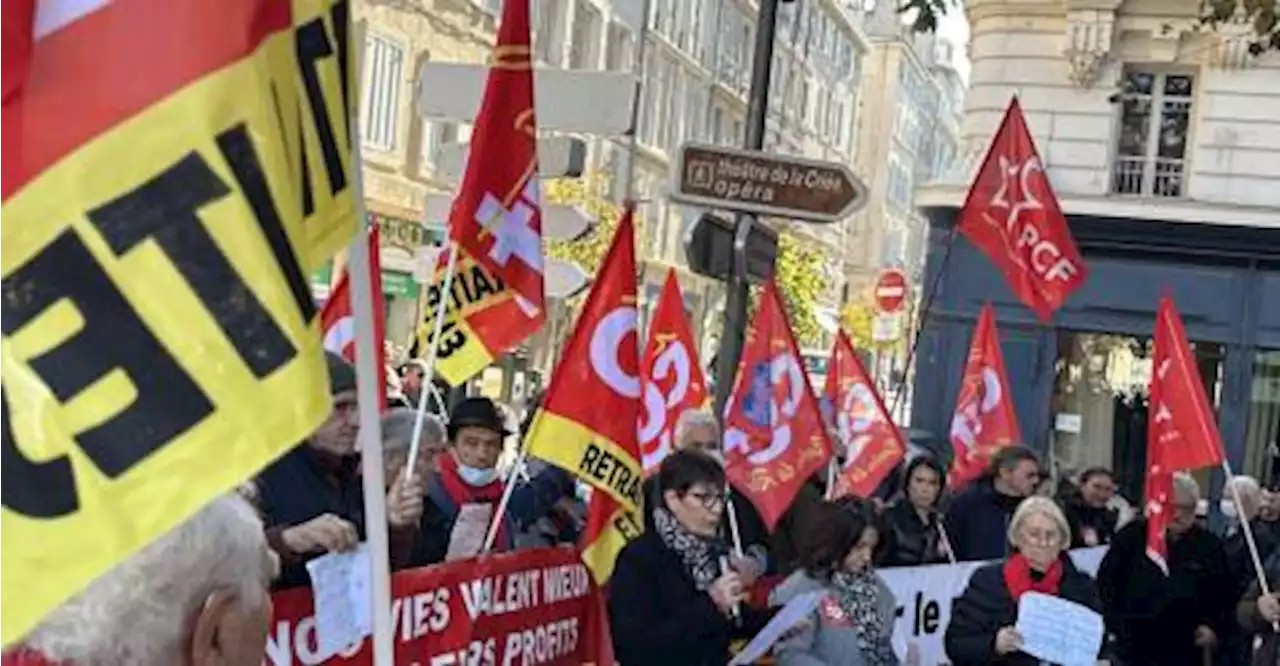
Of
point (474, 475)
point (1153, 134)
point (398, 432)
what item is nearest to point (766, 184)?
point (474, 475)

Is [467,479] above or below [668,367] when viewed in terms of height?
below

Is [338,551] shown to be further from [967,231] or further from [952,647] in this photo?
[967,231]

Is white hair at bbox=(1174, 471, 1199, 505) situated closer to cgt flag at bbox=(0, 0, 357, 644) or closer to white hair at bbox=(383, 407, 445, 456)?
white hair at bbox=(383, 407, 445, 456)

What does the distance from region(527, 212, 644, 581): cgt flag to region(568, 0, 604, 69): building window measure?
43.2 metres

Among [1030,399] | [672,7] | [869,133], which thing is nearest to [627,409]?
[1030,399]

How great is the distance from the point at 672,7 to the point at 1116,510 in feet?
157

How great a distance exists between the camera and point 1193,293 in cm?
2139

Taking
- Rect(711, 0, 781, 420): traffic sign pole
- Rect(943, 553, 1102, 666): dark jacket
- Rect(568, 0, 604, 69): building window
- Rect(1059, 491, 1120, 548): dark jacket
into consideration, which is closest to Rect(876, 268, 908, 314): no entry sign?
Rect(1059, 491, 1120, 548): dark jacket

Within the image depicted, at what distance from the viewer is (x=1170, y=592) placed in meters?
9.36

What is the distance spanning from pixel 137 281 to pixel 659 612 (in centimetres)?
385

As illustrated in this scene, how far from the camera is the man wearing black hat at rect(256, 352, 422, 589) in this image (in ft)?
15.8

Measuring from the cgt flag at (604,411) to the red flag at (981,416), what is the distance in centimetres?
566

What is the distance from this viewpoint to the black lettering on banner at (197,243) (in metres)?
2.32

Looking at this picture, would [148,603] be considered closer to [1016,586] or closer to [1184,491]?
[1016,586]
